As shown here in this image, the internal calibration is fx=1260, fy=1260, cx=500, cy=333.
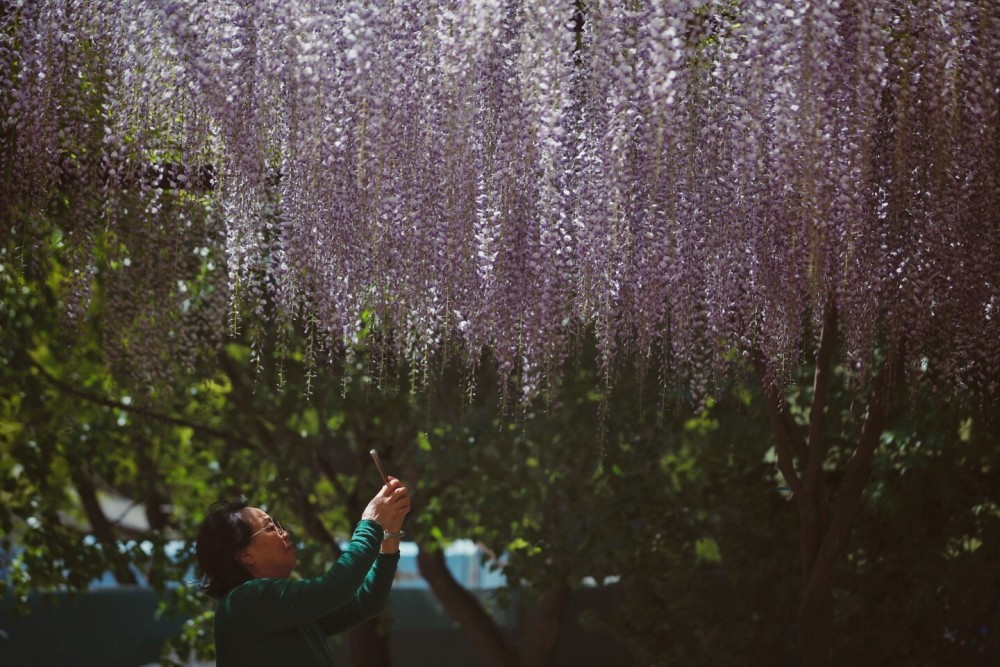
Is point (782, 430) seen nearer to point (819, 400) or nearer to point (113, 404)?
point (819, 400)

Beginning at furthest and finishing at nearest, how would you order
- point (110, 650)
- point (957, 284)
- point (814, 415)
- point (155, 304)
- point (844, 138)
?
point (110, 650) < point (155, 304) < point (814, 415) < point (957, 284) < point (844, 138)

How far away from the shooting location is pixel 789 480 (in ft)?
11.5

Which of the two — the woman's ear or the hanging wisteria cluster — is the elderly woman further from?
the hanging wisteria cluster

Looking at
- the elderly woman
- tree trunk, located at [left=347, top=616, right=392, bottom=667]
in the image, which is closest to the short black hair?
the elderly woman

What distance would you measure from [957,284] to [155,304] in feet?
7.48

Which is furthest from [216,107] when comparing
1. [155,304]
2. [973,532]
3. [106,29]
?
[973,532]

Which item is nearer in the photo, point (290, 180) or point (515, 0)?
point (515, 0)

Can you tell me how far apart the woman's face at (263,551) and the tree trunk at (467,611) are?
4039 mm

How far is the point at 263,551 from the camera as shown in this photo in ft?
5.95

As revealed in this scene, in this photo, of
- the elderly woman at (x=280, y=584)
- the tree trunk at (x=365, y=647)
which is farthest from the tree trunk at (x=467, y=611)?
the elderly woman at (x=280, y=584)

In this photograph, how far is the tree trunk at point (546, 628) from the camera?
19.0 ft

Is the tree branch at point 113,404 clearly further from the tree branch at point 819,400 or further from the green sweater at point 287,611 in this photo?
the green sweater at point 287,611

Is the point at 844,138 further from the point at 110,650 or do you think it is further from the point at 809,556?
the point at 110,650

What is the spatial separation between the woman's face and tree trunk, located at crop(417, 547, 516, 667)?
404 cm
